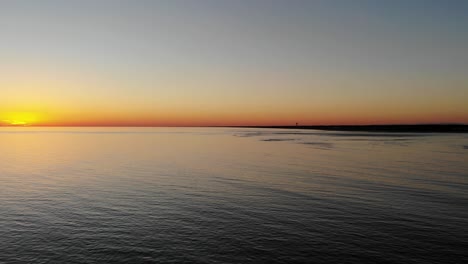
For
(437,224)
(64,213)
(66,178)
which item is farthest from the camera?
(66,178)

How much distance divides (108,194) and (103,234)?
40.7 ft

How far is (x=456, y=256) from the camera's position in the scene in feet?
54.2

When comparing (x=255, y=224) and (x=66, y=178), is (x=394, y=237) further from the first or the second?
(x=66, y=178)

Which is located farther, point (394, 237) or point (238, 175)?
point (238, 175)

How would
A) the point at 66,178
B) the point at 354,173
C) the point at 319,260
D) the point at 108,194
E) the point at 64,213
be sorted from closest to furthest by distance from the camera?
the point at 319,260 → the point at 64,213 → the point at 108,194 → the point at 66,178 → the point at 354,173

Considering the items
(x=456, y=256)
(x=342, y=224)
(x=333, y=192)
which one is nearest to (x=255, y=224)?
(x=342, y=224)

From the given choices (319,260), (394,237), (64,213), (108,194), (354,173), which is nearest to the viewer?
(319,260)

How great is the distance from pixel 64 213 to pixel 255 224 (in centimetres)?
1346

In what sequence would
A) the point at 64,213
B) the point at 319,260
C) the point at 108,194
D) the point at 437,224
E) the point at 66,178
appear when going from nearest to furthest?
1. the point at 319,260
2. the point at 437,224
3. the point at 64,213
4. the point at 108,194
5. the point at 66,178

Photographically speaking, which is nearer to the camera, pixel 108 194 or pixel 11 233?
pixel 11 233

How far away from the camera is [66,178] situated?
41.3m

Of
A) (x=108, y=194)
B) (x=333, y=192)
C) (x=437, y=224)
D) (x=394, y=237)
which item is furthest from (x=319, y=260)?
(x=108, y=194)

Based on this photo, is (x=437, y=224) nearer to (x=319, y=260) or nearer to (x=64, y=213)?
(x=319, y=260)

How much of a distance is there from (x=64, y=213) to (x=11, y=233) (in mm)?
4634
